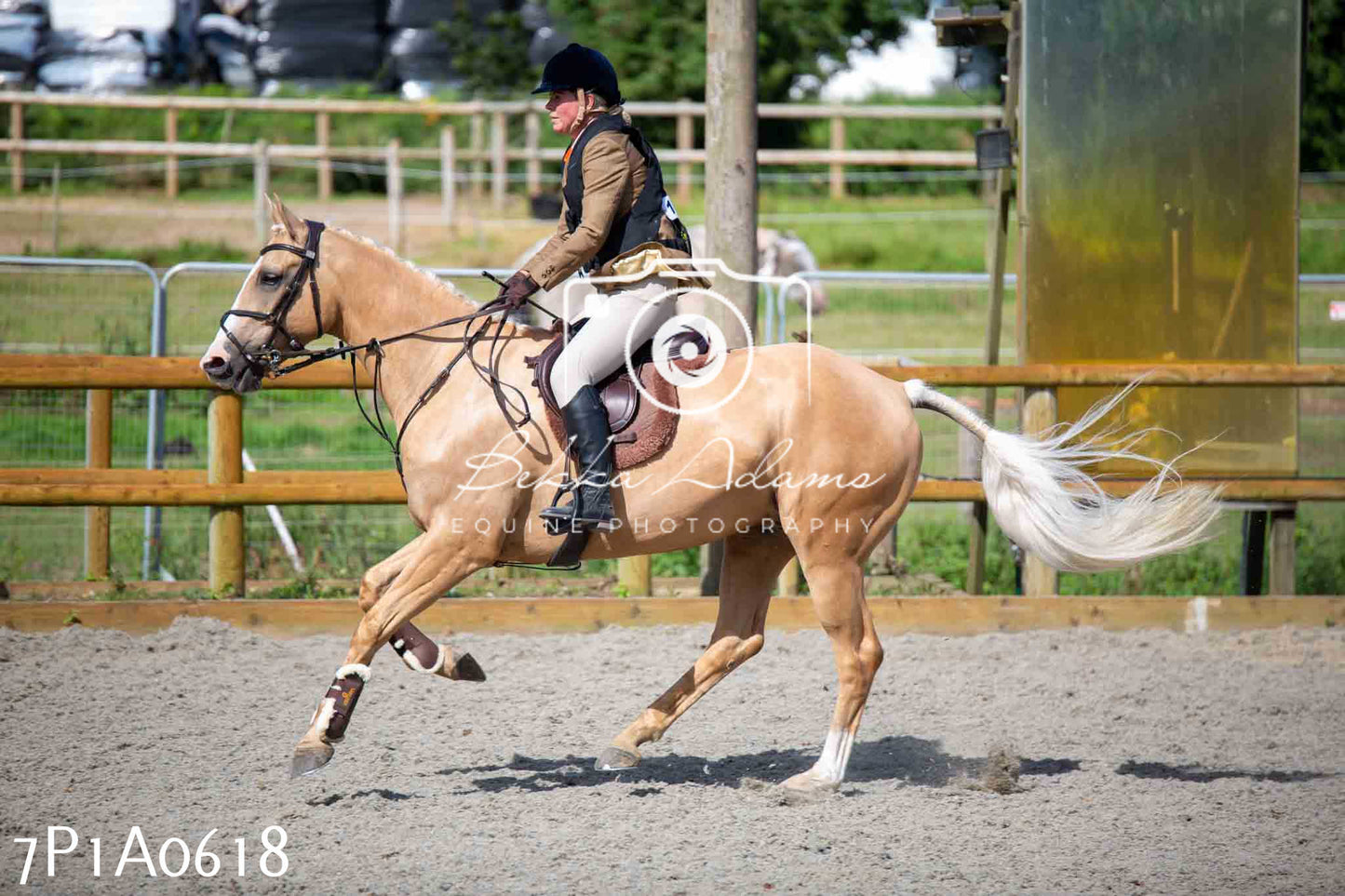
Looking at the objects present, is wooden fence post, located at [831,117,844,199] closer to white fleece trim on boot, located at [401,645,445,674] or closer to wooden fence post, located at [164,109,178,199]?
wooden fence post, located at [164,109,178,199]

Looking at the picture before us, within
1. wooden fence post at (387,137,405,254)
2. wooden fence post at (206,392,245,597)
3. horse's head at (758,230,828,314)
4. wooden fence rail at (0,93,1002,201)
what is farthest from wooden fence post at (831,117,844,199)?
wooden fence post at (206,392,245,597)

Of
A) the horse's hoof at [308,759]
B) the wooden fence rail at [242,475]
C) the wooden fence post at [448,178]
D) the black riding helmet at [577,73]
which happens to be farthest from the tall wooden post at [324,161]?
the horse's hoof at [308,759]

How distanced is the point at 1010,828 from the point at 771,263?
11477mm

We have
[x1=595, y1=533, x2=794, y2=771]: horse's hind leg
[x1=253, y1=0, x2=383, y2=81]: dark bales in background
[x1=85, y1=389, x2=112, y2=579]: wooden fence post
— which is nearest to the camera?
[x1=595, y1=533, x2=794, y2=771]: horse's hind leg

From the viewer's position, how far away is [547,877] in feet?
13.2

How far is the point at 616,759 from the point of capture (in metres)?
5.20

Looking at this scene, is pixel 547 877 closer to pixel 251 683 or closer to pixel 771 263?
pixel 251 683

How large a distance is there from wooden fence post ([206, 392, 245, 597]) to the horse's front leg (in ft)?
8.22

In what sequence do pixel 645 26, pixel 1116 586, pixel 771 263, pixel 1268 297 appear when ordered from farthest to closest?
pixel 645 26 → pixel 771 263 → pixel 1116 586 → pixel 1268 297

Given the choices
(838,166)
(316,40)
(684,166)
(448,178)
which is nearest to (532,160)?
(448,178)

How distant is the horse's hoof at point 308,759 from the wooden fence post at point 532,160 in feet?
47.4

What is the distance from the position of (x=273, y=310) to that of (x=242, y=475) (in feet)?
7.62

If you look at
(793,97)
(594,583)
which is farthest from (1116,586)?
(793,97)

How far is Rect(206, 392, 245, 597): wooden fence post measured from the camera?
711 cm
